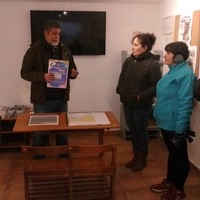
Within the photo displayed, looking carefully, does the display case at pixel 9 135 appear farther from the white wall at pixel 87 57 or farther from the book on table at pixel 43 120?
the book on table at pixel 43 120

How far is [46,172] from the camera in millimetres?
2023

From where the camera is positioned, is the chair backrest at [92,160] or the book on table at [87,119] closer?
the chair backrest at [92,160]

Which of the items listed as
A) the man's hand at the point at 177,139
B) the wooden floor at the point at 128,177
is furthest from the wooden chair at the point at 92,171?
the man's hand at the point at 177,139

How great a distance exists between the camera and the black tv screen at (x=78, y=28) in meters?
3.74

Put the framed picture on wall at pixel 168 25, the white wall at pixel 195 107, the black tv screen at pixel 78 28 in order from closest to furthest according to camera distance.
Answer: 1. the white wall at pixel 195 107
2. the framed picture on wall at pixel 168 25
3. the black tv screen at pixel 78 28

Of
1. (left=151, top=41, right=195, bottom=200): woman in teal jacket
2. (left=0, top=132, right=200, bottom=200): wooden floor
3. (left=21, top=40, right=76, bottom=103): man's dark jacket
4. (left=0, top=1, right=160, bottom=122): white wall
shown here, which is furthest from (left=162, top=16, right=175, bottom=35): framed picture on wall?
(left=21, top=40, right=76, bottom=103): man's dark jacket

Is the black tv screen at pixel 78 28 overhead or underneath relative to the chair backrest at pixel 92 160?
overhead

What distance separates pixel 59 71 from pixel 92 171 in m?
1.02

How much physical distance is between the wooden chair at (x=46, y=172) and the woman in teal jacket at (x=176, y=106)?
2.81 feet

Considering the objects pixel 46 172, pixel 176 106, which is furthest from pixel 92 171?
pixel 176 106

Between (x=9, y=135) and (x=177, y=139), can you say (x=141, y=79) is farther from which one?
(x=9, y=135)

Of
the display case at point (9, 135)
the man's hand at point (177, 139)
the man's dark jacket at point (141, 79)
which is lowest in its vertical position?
the display case at point (9, 135)

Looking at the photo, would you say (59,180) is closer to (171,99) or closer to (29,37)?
(171,99)

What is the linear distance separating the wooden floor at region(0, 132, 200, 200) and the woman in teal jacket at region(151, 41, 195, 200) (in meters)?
0.25
